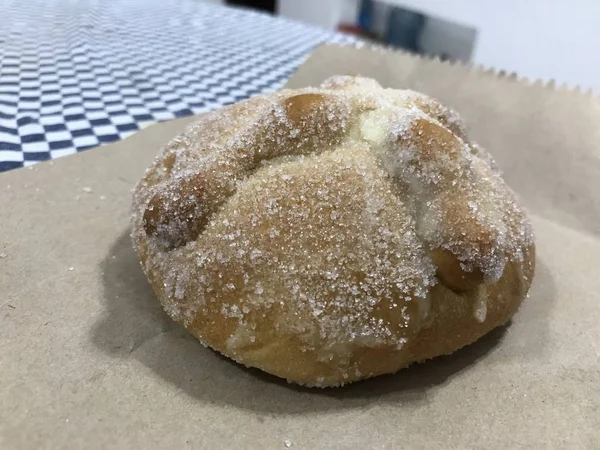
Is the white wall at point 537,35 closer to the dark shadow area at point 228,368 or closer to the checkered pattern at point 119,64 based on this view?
the checkered pattern at point 119,64

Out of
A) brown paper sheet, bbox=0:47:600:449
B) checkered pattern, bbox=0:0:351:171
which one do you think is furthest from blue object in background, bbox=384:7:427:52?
brown paper sheet, bbox=0:47:600:449

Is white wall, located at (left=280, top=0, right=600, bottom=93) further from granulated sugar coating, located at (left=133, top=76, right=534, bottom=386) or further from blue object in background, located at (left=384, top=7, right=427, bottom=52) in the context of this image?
granulated sugar coating, located at (left=133, top=76, right=534, bottom=386)

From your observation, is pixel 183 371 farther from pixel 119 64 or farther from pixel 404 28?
pixel 404 28

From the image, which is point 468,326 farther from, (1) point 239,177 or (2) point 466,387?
(1) point 239,177

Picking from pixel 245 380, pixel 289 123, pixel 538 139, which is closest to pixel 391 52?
pixel 538 139

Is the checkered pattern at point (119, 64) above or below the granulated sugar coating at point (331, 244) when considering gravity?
below

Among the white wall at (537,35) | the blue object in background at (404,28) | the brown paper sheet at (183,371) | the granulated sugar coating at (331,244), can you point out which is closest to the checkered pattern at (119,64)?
the brown paper sheet at (183,371)

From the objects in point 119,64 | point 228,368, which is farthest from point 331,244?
point 119,64
